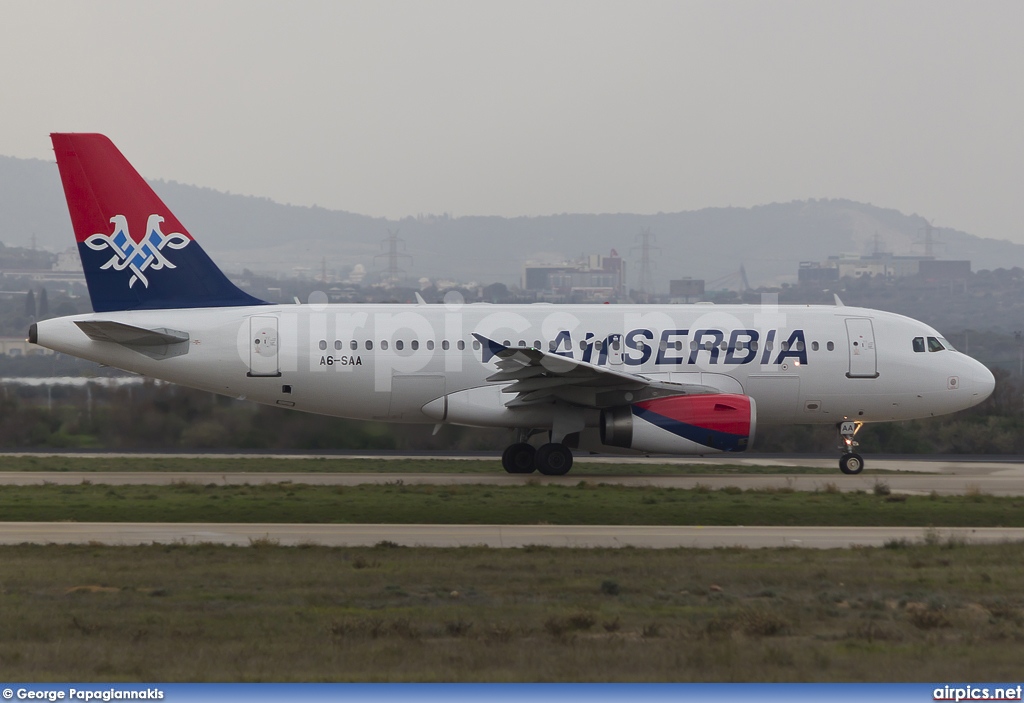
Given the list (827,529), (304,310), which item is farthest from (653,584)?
(304,310)

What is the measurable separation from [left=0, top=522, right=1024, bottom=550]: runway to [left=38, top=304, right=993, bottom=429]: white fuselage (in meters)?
7.39

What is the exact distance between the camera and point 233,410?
33.0 m

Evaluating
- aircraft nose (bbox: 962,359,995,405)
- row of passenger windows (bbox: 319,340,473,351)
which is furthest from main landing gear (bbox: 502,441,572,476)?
aircraft nose (bbox: 962,359,995,405)

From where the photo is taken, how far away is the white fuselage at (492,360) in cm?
2592

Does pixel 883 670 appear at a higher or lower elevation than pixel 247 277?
lower

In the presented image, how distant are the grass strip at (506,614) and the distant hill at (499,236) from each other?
399ft

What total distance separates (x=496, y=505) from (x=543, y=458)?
17.4 feet

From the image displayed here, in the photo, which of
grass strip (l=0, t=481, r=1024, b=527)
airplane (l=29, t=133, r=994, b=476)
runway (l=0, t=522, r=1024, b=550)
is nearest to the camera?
runway (l=0, t=522, r=1024, b=550)

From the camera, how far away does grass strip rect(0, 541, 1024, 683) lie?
9914 millimetres

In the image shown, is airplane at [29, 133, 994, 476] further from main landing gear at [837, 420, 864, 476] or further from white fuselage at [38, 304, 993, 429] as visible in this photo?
main landing gear at [837, 420, 864, 476]

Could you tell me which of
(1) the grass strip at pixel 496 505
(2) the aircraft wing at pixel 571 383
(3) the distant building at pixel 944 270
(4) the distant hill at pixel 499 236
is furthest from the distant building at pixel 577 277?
(1) the grass strip at pixel 496 505

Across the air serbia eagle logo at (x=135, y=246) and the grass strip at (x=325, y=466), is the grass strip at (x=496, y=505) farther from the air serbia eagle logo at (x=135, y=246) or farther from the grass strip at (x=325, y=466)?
the air serbia eagle logo at (x=135, y=246)

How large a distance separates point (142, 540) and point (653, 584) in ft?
26.2

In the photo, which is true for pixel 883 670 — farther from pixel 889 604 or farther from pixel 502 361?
pixel 502 361
